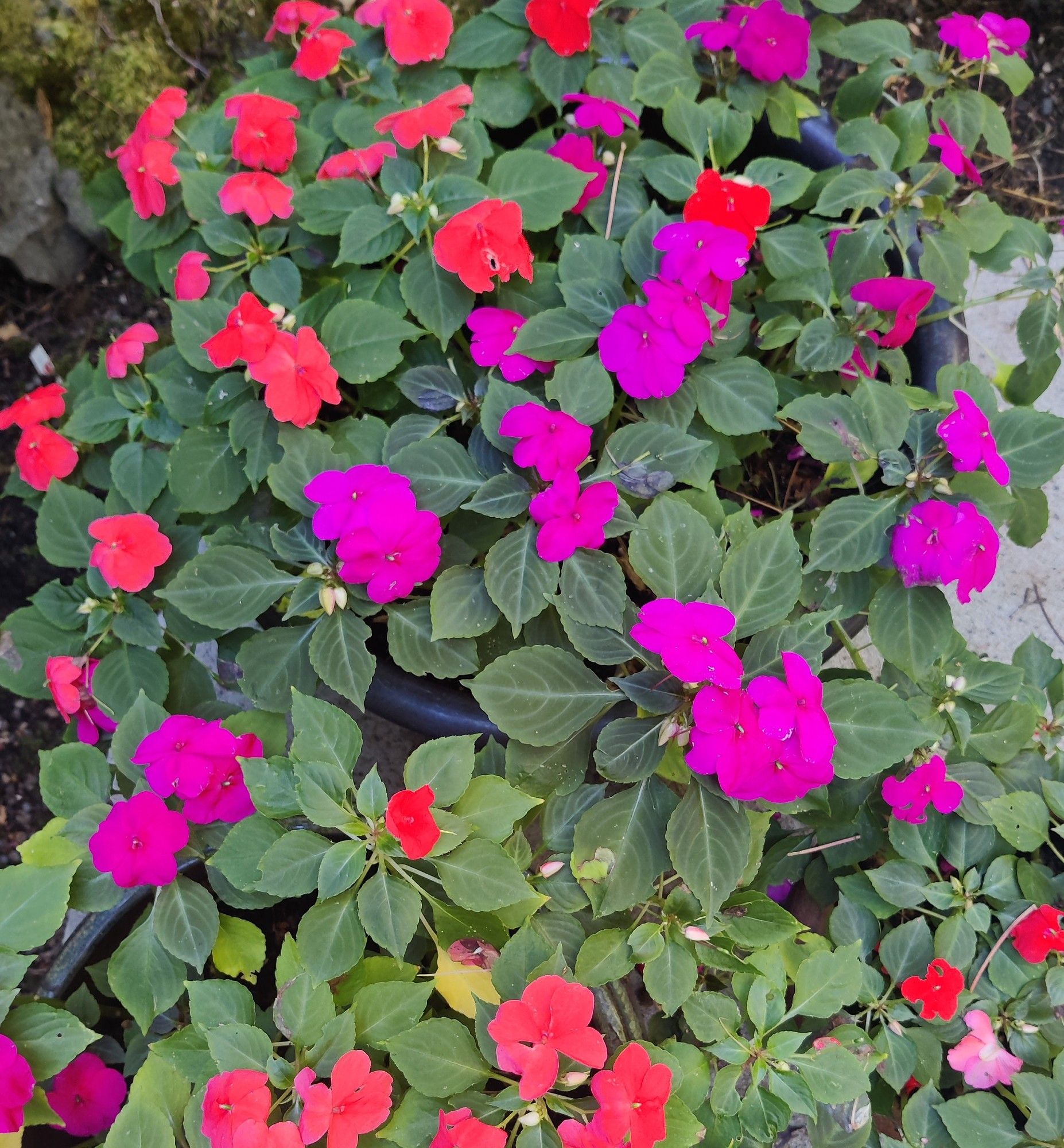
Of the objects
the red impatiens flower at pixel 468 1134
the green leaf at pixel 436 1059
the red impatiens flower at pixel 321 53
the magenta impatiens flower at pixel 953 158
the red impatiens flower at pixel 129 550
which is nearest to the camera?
the red impatiens flower at pixel 468 1134

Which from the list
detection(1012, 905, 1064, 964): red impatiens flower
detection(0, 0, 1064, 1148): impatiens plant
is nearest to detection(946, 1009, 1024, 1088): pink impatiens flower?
detection(0, 0, 1064, 1148): impatiens plant

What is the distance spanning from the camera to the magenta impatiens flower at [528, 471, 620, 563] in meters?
1.23

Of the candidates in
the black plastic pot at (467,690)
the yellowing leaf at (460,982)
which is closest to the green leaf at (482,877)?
the yellowing leaf at (460,982)

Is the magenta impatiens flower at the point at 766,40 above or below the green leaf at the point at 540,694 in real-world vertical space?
above

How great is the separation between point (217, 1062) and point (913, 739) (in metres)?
A: 0.90

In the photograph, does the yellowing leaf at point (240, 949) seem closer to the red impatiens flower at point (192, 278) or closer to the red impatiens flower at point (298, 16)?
the red impatiens flower at point (192, 278)

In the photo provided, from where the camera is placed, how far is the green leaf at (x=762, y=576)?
1213 millimetres

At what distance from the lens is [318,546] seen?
53.1 inches

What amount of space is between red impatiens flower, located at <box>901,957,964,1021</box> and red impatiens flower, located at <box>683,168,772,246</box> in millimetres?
1101

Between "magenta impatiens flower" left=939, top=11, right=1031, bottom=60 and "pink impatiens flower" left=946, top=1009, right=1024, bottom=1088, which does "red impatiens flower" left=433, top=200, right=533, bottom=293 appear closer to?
"magenta impatiens flower" left=939, top=11, right=1031, bottom=60

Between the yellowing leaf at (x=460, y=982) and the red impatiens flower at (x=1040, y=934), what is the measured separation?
0.80 metres

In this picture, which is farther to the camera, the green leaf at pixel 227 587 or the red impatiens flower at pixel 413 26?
the red impatiens flower at pixel 413 26

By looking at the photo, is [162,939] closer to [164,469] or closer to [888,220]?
[164,469]

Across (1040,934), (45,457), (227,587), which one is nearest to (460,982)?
(227,587)
